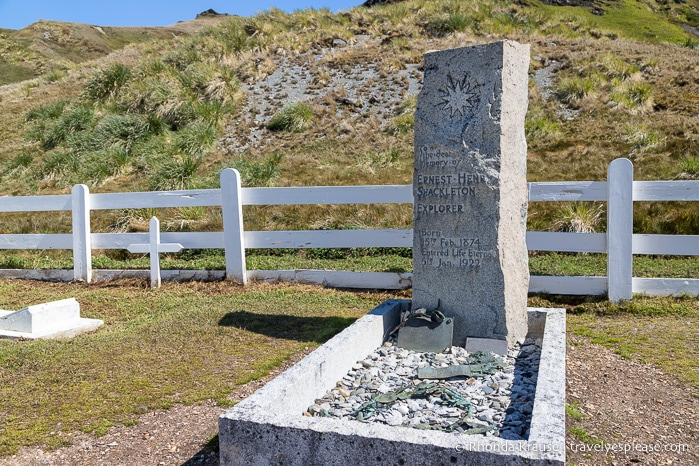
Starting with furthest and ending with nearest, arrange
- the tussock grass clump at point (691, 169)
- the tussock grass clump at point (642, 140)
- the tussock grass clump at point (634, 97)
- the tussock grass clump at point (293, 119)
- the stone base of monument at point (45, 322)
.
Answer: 1. the tussock grass clump at point (293, 119)
2. the tussock grass clump at point (634, 97)
3. the tussock grass clump at point (642, 140)
4. the tussock grass clump at point (691, 169)
5. the stone base of monument at point (45, 322)

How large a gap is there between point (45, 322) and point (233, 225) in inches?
114

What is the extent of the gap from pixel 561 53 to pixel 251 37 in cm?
1090

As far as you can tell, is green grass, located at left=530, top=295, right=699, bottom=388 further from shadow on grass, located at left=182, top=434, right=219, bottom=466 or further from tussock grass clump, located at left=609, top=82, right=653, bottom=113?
tussock grass clump, located at left=609, top=82, right=653, bottom=113

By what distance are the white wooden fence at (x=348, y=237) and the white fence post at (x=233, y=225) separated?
14mm

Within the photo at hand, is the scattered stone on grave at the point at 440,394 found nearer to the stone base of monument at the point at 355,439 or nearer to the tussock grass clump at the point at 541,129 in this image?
the stone base of monument at the point at 355,439

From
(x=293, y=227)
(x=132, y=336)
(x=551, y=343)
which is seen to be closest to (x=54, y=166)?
(x=293, y=227)

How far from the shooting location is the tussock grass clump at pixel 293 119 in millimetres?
16891

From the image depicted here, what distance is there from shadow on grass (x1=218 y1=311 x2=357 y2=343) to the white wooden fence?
161 cm

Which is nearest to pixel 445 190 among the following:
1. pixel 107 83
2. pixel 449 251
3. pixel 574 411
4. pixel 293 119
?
pixel 449 251

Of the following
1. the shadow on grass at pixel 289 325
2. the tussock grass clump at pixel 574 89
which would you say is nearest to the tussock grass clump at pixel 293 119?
the tussock grass clump at pixel 574 89

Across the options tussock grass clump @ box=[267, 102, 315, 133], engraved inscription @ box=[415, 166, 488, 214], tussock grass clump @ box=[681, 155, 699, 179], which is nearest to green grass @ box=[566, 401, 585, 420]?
engraved inscription @ box=[415, 166, 488, 214]

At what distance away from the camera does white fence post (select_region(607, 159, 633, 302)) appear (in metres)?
7.08

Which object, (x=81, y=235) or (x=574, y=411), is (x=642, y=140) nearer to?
(x=574, y=411)

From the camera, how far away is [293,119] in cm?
1700
